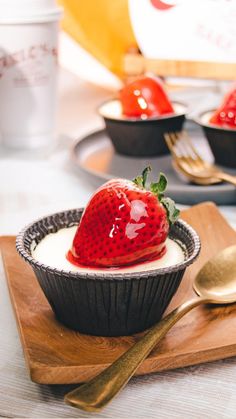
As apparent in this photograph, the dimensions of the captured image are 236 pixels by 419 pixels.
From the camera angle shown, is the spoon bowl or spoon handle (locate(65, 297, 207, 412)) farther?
the spoon bowl

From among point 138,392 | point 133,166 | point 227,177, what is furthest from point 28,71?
point 138,392

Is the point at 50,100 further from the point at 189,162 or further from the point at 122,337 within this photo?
the point at 122,337

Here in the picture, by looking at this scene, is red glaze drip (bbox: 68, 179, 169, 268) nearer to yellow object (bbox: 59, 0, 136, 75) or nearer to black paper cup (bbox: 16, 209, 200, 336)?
black paper cup (bbox: 16, 209, 200, 336)

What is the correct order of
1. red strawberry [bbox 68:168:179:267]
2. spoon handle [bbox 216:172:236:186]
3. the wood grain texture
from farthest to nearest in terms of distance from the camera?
1. the wood grain texture
2. spoon handle [bbox 216:172:236:186]
3. red strawberry [bbox 68:168:179:267]

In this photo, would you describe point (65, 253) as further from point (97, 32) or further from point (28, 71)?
point (97, 32)

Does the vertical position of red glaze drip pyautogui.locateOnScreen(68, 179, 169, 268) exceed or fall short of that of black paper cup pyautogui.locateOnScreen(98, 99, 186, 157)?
it exceeds it

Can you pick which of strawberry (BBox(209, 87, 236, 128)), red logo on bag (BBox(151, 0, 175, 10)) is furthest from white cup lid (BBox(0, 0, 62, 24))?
red logo on bag (BBox(151, 0, 175, 10))

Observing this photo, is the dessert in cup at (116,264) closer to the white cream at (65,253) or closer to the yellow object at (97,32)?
the white cream at (65,253)

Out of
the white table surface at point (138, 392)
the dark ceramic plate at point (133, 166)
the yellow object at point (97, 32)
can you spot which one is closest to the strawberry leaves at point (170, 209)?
the white table surface at point (138, 392)
